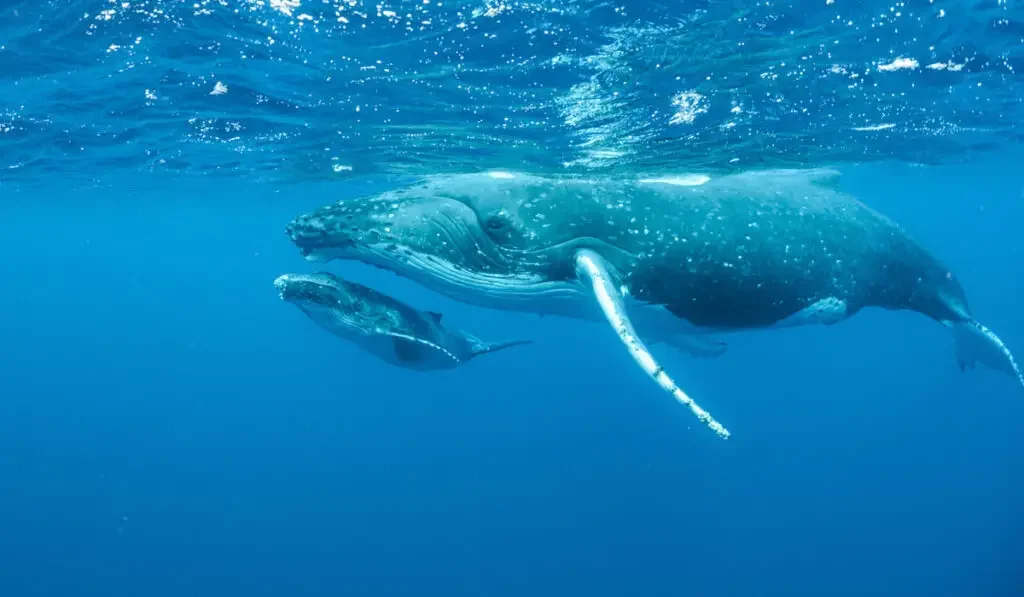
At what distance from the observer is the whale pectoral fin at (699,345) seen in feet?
28.1

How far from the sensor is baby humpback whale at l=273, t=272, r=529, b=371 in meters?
4.85

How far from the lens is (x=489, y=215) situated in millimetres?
5906

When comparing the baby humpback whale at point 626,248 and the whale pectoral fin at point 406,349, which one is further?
the baby humpback whale at point 626,248

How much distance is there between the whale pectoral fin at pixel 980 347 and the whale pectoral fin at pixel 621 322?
7478 millimetres

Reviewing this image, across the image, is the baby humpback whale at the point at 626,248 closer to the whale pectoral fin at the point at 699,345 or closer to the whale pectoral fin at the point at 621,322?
the whale pectoral fin at the point at 621,322

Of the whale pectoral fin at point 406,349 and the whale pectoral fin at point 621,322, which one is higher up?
the whale pectoral fin at point 621,322

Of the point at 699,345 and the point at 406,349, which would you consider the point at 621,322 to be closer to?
the point at 406,349

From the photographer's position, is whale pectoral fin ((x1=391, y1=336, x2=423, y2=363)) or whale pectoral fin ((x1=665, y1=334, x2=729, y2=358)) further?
whale pectoral fin ((x1=665, y1=334, x2=729, y2=358))

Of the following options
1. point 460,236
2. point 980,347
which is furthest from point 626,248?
point 980,347

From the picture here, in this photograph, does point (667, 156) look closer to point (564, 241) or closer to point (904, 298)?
point (904, 298)

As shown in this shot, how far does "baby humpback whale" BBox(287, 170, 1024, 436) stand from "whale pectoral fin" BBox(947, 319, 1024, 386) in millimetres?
3303

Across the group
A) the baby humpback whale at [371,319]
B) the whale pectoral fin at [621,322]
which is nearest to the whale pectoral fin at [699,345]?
the whale pectoral fin at [621,322]

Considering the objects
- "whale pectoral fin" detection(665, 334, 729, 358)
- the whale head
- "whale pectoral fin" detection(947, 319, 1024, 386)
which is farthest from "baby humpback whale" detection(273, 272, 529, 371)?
"whale pectoral fin" detection(947, 319, 1024, 386)

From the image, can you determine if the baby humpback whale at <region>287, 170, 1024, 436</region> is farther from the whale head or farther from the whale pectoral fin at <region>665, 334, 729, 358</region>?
the whale pectoral fin at <region>665, 334, 729, 358</region>
